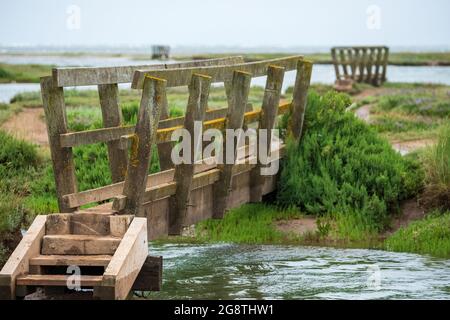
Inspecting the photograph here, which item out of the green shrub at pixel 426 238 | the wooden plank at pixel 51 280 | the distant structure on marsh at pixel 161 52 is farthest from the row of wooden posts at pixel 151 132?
the distant structure on marsh at pixel 161 52

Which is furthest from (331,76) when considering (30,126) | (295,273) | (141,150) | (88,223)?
(88,223)

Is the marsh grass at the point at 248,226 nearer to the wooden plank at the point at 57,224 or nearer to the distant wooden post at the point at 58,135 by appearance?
the distant wooden post at the point at 58,135

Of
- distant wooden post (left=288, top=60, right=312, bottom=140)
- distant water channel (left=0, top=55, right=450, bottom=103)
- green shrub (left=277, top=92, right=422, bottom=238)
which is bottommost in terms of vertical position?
distant water channel (left=0, top=55, right=450, bottom=103)

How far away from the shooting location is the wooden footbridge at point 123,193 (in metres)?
10.0

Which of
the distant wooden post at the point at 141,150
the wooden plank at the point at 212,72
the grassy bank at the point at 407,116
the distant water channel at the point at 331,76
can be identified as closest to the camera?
the distant wooden post at the point at 141,150

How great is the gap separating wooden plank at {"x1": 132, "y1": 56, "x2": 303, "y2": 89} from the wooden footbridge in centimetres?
1

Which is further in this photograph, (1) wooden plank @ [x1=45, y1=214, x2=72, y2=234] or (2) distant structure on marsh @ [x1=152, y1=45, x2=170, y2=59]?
(2) distant structure on marsh @ [x1=152, y1=45, x2=170, y2=59]

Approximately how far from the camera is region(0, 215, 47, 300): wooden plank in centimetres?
974

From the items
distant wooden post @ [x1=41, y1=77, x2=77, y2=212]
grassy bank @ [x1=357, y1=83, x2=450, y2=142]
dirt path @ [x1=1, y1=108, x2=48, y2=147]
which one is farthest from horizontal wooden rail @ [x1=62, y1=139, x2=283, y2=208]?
dirt path @ [x1=1, y1=108, x2=48, y2=147]

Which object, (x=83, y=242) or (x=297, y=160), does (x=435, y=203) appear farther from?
(x=83, y=242)

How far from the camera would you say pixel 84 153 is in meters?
17.7

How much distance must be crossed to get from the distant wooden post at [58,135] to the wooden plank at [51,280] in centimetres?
134

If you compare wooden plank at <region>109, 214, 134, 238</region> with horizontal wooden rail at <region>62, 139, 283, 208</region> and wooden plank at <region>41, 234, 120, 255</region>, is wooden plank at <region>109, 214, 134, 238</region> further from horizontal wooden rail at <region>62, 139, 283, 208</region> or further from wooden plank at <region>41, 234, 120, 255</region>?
horizontal wooden rail at <region>62, 139, 283, 208</region>

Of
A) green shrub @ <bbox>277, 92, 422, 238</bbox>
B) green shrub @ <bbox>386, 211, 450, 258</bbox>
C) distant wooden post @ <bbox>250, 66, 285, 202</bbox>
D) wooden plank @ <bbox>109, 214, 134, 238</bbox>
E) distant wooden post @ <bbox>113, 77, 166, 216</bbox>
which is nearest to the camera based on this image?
wooden plank @ <bbox>109, 214, 134, 238</bbox>
